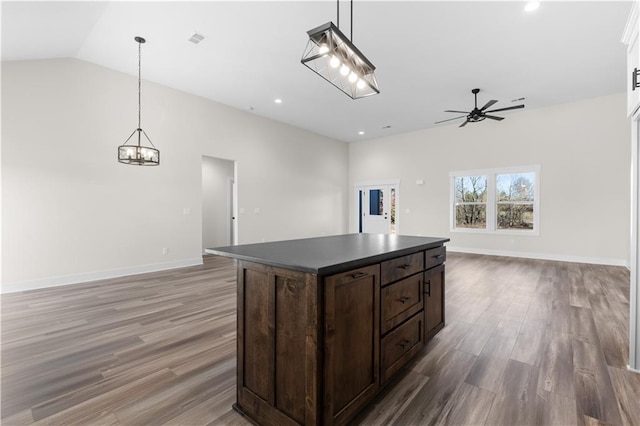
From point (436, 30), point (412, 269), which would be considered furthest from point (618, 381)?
point (436, 30)

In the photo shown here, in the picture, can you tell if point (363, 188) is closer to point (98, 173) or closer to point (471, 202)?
point (471, 202)

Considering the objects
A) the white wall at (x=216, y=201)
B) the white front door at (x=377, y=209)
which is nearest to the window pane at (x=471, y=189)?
the white front door at (x=377, y=209)

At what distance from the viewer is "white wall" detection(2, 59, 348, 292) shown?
393cm

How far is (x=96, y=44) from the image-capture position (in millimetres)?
3969

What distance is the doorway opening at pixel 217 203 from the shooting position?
768cm

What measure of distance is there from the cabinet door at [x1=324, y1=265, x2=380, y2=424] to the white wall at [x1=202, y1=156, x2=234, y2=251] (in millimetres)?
6967

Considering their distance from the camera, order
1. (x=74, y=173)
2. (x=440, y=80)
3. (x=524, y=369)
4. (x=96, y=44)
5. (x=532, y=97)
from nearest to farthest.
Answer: (x=524, y=369) < (x=96, y=44) < (x=74, y=173) < (x=440, y=80) < (x=532, y=97)

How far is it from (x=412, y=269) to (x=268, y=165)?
19.3 ft

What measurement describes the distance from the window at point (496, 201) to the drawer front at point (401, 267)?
6067 mm

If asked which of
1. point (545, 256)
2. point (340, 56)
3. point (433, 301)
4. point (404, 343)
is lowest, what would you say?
point (545, 256)

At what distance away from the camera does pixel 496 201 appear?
7.05 meters

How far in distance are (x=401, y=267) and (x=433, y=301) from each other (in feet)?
2.62

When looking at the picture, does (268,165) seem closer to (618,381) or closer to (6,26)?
(6,26)

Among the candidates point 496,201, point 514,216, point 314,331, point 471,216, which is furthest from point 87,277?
point 514,216
